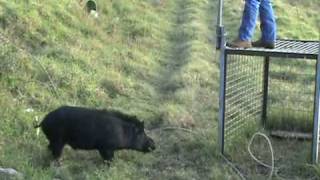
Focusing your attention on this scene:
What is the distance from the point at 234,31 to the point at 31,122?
378 inches

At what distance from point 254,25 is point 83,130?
248 cm

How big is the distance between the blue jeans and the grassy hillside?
59.7 inches

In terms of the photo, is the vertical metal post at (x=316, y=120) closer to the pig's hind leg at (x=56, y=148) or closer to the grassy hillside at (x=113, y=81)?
the grassy hillside at (x=113, y=81)

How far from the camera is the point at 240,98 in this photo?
981 centimetres

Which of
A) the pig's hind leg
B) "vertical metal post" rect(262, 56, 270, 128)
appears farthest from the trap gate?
the pig's hind leg

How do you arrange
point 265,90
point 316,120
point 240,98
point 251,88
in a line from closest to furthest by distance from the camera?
point 316,120, point 265,90, point 240,98, point 251,88

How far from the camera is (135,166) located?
7.96 m

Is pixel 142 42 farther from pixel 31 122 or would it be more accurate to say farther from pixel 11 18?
pixel 31 122

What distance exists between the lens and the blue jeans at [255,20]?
26.3ft

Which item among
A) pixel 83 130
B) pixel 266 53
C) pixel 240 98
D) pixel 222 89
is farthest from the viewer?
pixel 240 98

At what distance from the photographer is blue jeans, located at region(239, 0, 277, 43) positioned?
26.3 ft

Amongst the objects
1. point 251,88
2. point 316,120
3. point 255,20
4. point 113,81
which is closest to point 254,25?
point 255,20

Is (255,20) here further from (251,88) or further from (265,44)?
(251,88)

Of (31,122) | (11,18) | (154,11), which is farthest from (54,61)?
(154,11)
